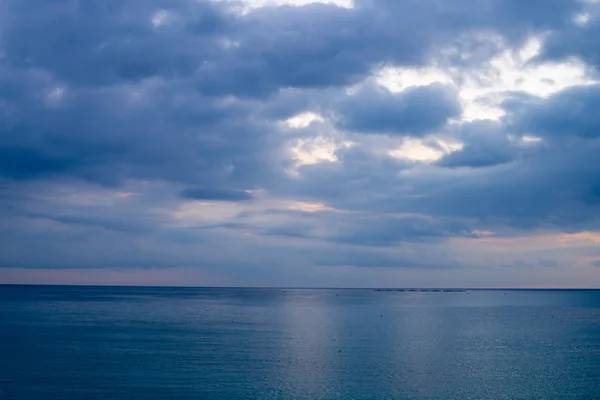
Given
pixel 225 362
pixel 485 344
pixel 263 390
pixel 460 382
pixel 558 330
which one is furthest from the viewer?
pixel 558 330

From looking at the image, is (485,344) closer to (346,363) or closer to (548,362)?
(548,362)

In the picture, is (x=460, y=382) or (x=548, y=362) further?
(x=548, y=362)

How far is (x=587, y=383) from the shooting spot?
58.1 metres

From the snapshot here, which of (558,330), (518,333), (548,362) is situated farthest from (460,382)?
(558,330)

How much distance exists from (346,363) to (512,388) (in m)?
19.6

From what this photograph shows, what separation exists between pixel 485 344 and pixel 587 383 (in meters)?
30.3

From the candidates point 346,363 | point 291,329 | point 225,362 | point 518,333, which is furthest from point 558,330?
point 225,362

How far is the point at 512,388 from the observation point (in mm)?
55438

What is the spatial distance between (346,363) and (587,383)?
25780 mm

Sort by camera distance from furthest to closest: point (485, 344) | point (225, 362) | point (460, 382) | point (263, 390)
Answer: point (485, 344)
point (225, 362)
point (460, 382)
point (263, 390)

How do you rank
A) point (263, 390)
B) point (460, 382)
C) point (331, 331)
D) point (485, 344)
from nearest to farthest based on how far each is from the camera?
point (263, 390)
point (460, 382)
point (485, 344)
point (331, 331)

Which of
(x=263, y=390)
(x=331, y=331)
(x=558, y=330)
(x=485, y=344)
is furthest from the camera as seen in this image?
(x=558, y=330)

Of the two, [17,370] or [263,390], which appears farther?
[17,370]

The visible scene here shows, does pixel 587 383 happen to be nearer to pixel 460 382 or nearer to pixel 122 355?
pixel 460 382
